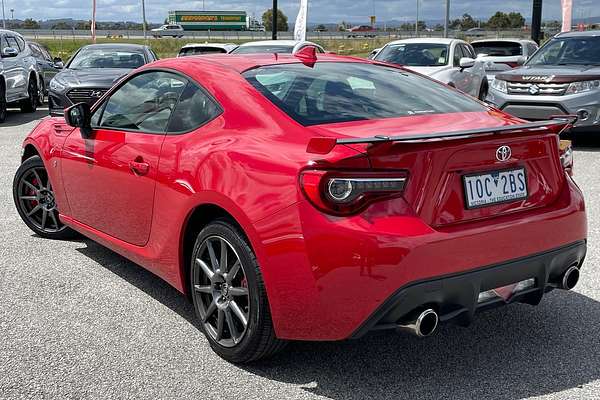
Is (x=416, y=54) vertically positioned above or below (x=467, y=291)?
above

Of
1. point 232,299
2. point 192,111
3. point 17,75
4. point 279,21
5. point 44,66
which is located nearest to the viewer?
point 232,299

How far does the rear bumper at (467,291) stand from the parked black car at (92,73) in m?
10.3

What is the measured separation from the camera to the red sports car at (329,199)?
3.07 metres

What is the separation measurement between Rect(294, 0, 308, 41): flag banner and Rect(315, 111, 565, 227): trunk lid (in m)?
18.7

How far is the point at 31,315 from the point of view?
4.33 m

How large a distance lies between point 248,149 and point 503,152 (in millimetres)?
1163

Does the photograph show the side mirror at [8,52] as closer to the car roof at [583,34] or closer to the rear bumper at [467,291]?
the car roof at [583,34]

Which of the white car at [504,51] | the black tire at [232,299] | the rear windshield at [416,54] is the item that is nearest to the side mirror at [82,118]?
the black tire at [232,299]

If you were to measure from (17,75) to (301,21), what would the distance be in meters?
9.04

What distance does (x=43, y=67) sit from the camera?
1903cm

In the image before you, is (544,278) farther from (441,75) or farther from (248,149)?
(441,75)

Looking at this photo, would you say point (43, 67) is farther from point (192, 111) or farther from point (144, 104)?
point (192, 111)

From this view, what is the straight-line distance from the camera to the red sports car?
3.07m

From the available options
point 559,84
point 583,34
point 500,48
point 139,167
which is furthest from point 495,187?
point 500,48
